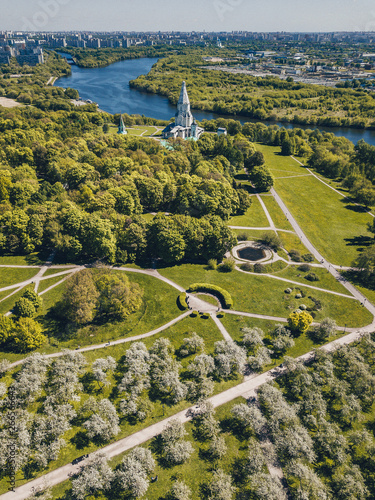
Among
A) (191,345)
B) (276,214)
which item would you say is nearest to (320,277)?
(276,214)

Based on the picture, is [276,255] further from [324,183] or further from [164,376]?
[324,183]

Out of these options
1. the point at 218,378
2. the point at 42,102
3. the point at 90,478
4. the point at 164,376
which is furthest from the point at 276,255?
the point at 42,102

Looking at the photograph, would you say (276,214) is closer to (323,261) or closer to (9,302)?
(323,261)

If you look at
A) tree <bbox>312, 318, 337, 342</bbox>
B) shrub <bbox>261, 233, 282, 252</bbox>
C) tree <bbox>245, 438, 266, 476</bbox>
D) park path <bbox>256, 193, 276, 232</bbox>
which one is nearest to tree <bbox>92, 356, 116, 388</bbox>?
tree <bbox>245, 438, 266, 476</bbox>

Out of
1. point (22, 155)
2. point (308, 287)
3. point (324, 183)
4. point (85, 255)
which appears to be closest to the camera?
point (308, 287)

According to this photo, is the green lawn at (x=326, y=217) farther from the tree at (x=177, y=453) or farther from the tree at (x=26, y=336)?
the tree at (x=26, y=336)

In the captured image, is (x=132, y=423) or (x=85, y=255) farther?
(x=85, y=255)
